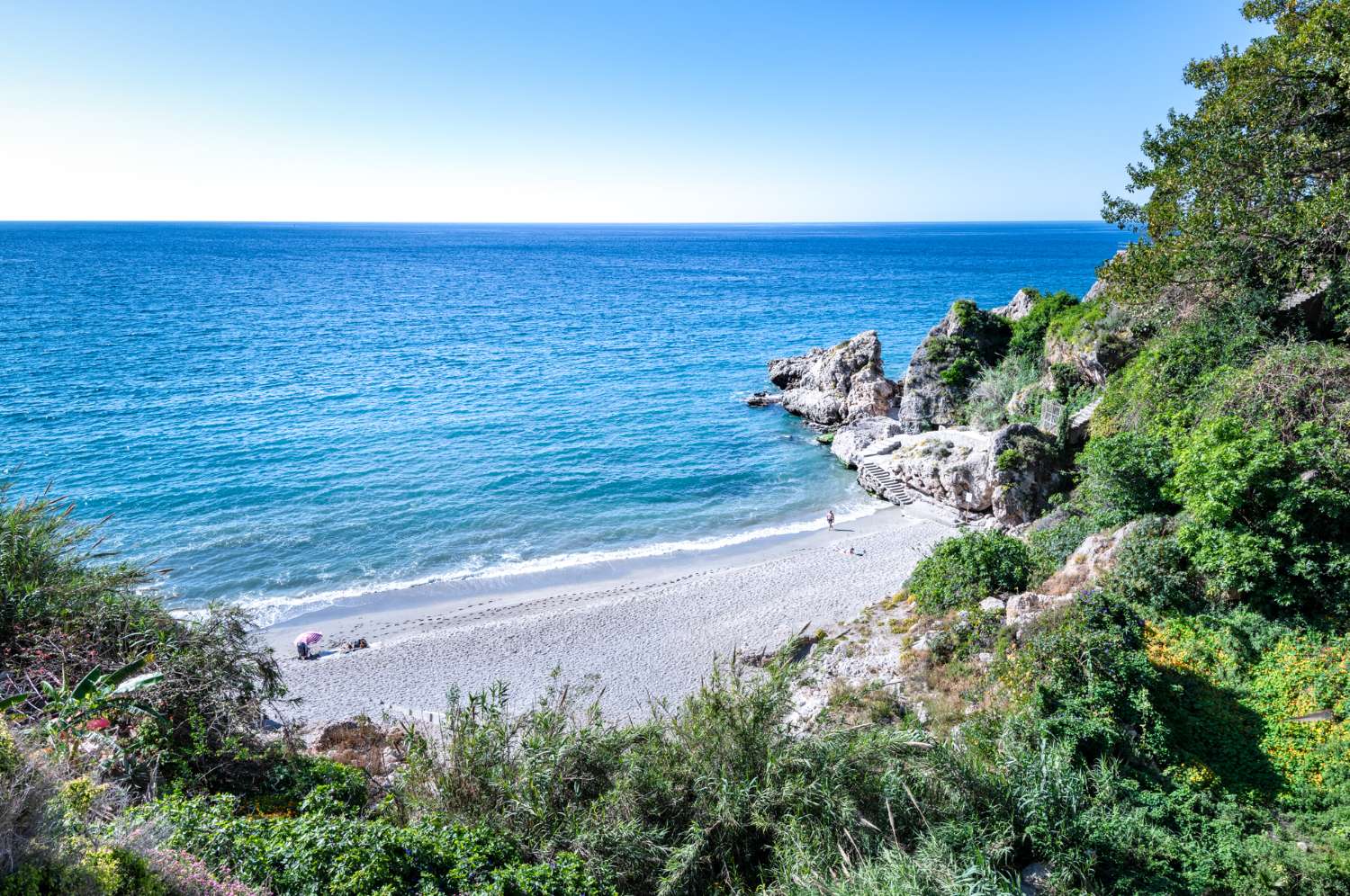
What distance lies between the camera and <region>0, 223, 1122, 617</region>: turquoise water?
28.5m

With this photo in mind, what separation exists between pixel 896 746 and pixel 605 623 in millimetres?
14950

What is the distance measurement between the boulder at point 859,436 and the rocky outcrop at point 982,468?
1.73 m

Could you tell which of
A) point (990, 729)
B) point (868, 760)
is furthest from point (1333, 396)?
point (868, 760)

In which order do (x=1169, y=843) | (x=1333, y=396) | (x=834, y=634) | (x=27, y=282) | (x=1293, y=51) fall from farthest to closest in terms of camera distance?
(x=27, y=282)
(x=834, y=634)
(x=1293, y=51)
(x=1333, y=396)
(x=1169, y=843)

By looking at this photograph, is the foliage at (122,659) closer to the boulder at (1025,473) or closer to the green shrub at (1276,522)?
the green shrub at (1276,522)

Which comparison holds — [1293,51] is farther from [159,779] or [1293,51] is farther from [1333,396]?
[159,779]

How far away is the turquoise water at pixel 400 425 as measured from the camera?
93.5ft

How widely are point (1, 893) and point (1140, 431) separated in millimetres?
22876

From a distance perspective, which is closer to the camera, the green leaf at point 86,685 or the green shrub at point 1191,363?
the green leaf at point 86,685

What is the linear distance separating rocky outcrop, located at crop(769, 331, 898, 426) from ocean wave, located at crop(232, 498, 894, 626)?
35.3 ft

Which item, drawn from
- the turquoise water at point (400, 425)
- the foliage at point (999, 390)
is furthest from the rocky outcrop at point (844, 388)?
the foliage at point (999, 390)

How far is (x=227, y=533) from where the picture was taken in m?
28.0

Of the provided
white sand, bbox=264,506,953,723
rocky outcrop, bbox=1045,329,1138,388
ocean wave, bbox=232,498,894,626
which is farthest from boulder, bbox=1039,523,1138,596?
ocean wave, bbox=232,498,894,626

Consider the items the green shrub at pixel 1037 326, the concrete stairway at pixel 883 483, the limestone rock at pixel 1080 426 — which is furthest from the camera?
the green shrub at pixel 1037 326
